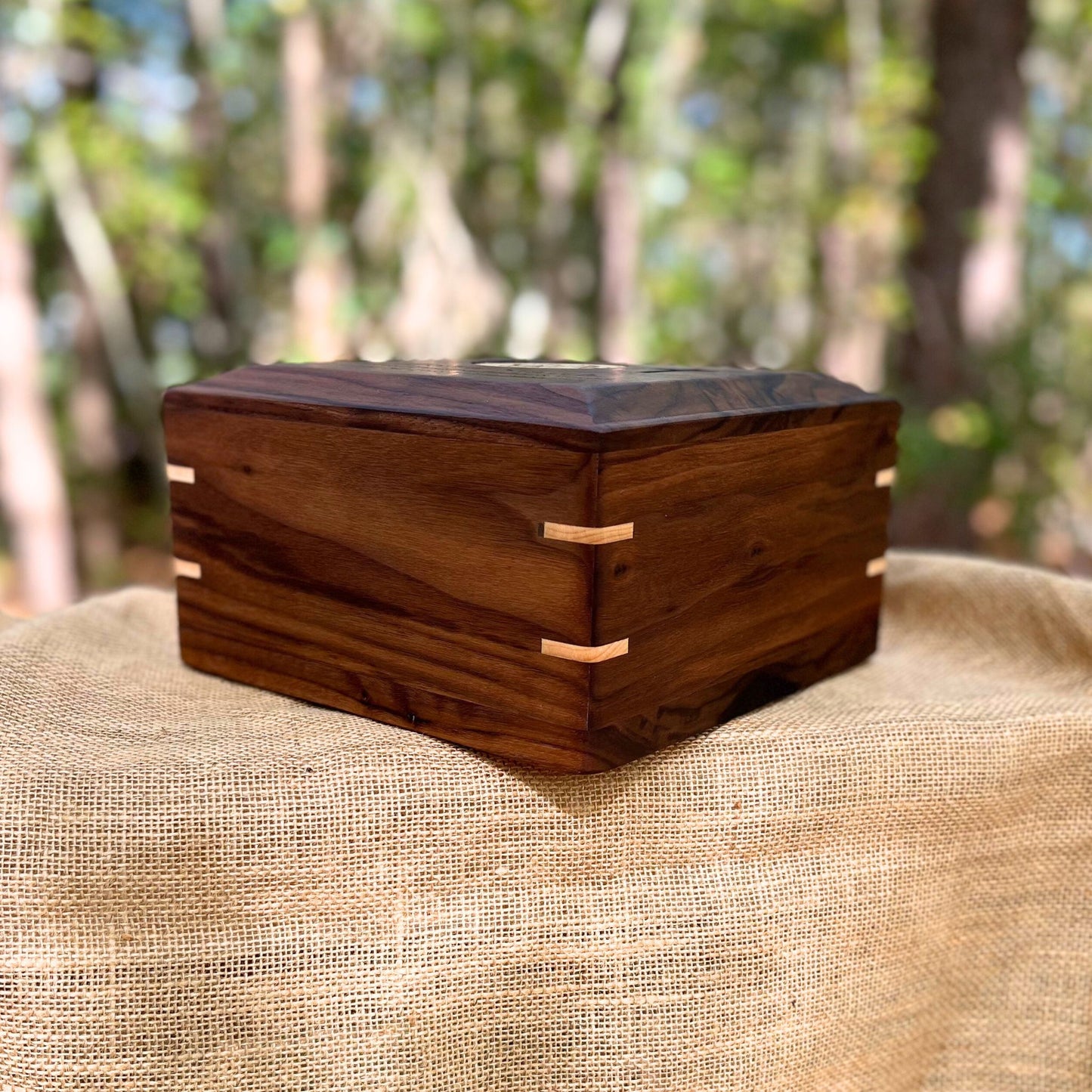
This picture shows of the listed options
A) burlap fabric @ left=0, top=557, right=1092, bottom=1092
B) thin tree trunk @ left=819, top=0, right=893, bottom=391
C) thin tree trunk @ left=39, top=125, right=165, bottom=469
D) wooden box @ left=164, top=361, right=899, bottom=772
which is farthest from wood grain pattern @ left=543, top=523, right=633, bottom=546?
thin tree trunk @ left=39, top=125, right=165, bottom=469

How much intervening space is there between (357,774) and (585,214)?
6.01 meters

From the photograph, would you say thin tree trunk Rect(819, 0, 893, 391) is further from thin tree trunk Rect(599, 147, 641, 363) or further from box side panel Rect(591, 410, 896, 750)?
box side panel Rect(591, 410, 896, 750)

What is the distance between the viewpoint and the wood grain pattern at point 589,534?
0.78 metres

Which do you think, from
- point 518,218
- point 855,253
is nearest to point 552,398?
point 855,253

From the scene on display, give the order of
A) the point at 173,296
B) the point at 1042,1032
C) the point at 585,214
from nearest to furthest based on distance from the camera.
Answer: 1. the point at 1042,1032
2. the point at 173,296
3. the point at 585,214

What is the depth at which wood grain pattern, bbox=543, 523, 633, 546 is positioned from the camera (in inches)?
30.8

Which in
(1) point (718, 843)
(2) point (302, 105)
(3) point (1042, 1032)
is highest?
(2) point (302, 105)

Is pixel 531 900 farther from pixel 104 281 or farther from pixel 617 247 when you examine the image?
pixel 104 281

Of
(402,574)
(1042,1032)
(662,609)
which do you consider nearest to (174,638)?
(402,574)

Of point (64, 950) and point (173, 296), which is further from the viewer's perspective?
point (173, 296)

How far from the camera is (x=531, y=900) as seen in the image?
2.86 ft

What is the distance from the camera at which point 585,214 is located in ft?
21.2

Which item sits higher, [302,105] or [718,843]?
[302,105]

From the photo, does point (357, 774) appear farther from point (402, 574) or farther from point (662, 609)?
point (662, 609)
